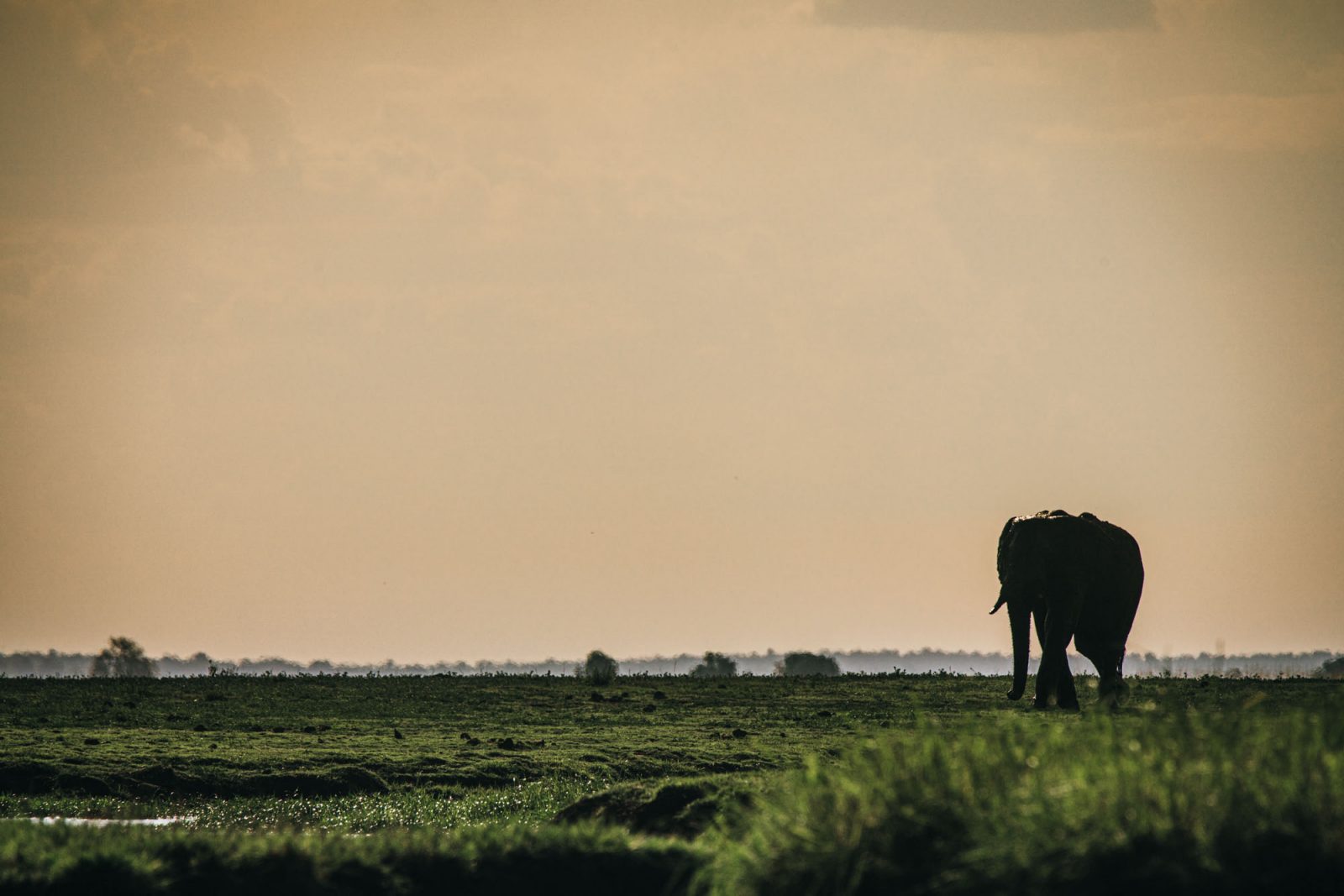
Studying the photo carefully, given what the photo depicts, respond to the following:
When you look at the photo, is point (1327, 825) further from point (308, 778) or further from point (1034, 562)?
point (1034, 562)

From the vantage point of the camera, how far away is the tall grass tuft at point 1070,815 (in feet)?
34.4

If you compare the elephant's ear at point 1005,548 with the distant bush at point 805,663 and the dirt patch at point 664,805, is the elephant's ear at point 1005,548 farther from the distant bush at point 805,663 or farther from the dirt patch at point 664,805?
the distant bush at point 805,663

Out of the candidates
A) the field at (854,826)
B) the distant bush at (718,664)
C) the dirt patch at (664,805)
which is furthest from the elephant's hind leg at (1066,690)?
the distant bush at (718,664)

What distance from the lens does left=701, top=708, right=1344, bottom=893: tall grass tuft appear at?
10500mm

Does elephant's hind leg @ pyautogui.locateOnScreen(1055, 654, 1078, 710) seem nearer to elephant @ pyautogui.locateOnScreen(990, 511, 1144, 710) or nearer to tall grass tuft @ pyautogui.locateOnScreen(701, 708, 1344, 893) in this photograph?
elephant @ pyautogui.locateOnScreen(990, 511, 1144, 710)

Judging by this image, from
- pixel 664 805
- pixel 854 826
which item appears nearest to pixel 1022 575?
pixel 664 805

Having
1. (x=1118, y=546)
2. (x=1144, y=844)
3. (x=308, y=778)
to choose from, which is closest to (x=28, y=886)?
(x=1144, y=844)

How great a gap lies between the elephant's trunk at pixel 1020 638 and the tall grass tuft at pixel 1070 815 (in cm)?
2205

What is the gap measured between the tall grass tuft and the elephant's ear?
22351 millimetres

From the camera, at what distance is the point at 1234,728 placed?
12.1 metres

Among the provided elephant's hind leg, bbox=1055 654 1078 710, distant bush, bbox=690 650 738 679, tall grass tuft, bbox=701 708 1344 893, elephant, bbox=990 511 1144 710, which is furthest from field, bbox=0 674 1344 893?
distant bush, bbox=690 650 738 679

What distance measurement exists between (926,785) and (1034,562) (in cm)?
2333

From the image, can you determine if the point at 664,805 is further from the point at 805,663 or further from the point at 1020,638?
the point at 805,663

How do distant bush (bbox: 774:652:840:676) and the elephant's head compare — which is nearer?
the elephant's head
